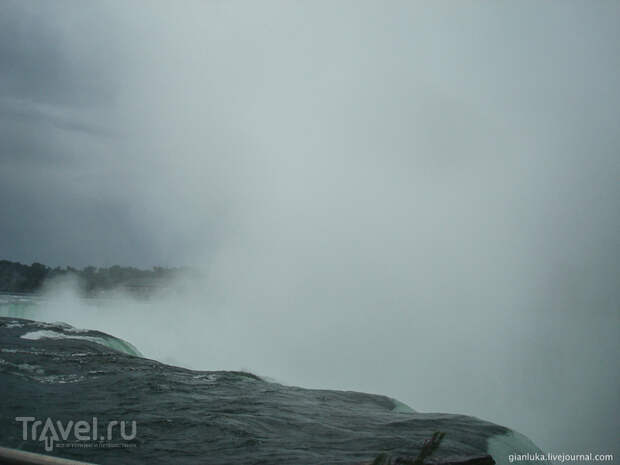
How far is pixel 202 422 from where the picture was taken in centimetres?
627

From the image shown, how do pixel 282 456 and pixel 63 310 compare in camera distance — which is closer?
pixel 282 456

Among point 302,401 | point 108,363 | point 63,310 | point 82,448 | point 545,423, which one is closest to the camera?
point 82,448

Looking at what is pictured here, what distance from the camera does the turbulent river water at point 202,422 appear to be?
5016 mm

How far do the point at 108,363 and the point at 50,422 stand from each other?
4864 millimetres

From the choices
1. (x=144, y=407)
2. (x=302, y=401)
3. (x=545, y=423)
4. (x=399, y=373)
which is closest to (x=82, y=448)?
(x=144, y=407)

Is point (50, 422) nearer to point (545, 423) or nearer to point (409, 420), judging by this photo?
point (409, 420)

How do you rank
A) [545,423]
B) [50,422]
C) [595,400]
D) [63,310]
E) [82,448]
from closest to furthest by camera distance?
[82,448], [50,422], [545,423], [595,400], [63,310]

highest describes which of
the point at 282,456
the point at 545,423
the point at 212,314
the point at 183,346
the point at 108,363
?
the point at 212,314

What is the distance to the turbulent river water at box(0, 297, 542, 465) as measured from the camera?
502cm

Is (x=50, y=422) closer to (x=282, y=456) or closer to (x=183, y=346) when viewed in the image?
(x=282, y=456)

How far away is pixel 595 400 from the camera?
23578 millimetres

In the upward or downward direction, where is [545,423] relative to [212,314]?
downward

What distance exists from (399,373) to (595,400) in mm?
11047

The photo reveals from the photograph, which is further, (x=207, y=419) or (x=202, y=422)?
(x=207, y=419)
